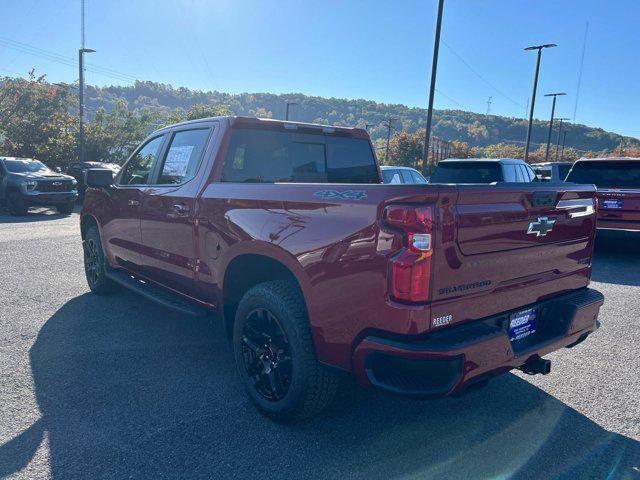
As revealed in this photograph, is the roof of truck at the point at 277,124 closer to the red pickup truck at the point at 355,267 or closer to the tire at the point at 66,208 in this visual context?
the red pickup truck at the point at 355,267

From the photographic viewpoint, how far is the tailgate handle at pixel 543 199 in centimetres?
273

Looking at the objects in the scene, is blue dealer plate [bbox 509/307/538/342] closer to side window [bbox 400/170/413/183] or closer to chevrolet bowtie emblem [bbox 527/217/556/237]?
chevrolet bowtie emblem [bbox 527/217/556/237]

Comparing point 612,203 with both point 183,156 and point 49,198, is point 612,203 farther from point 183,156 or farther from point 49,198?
point 49,198

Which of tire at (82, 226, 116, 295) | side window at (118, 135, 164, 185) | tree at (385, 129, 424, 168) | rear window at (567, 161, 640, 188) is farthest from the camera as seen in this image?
tree at (385, 129, 424, 168)

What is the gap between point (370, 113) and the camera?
313 ft

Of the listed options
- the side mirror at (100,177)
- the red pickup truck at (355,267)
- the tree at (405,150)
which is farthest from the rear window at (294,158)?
the tree at (405,150)

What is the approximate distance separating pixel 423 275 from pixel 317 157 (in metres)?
2.21

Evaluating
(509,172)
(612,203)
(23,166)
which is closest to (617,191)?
(612,203)

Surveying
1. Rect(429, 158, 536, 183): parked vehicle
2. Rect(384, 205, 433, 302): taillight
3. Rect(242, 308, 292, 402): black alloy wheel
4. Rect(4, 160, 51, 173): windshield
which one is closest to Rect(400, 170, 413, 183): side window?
Rect(429, 158, 536, 183): parked vehicle

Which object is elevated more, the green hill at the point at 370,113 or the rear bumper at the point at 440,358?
the green hill at the point at 370,113

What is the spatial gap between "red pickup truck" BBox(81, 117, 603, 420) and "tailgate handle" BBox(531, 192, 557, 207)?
1 cm

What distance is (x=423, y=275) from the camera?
90.1 inches

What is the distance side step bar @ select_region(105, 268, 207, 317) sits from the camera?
384 cm

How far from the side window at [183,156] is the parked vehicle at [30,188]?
11931mm
